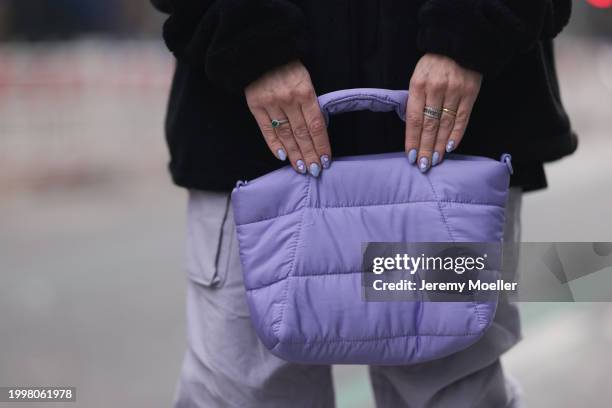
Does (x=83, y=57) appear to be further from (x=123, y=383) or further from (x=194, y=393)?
(x=194, y=393)

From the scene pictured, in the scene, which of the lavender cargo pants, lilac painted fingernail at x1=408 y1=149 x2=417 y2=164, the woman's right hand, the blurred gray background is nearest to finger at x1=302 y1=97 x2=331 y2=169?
the woman's right hand

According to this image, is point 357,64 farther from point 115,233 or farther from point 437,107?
point 115,233

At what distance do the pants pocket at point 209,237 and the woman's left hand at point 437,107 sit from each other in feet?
1.24

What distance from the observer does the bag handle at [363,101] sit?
1.47 metres

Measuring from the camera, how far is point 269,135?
5.05ft

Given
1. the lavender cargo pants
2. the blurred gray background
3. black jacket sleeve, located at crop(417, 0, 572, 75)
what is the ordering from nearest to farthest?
black jacket sleeve, located at crop(417, 0, 572, 75)
the lavender cargo pants
the blurred gray background

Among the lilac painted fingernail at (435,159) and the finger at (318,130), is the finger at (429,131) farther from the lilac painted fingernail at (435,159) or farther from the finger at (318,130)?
the finger at (318,130)

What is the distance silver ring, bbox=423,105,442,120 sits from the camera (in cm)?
150

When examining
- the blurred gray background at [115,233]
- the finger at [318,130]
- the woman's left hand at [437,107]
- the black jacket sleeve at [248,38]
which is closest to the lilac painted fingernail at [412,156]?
the woman's left hand at [437,107]

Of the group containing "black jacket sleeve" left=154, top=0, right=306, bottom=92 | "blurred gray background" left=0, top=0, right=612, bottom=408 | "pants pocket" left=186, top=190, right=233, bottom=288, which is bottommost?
"blurred gray background" left=0, top=0, right=612, bottom=408

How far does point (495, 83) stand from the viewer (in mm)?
1604

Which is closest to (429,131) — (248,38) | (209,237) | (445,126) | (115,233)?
(445,126)

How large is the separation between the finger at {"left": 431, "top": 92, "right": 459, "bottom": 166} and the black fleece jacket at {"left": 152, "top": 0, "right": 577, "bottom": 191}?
71 millimetres

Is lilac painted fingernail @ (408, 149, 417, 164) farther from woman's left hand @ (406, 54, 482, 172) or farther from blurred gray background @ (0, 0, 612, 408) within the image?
blurred gray background @ (0, 0, 612, 408)
